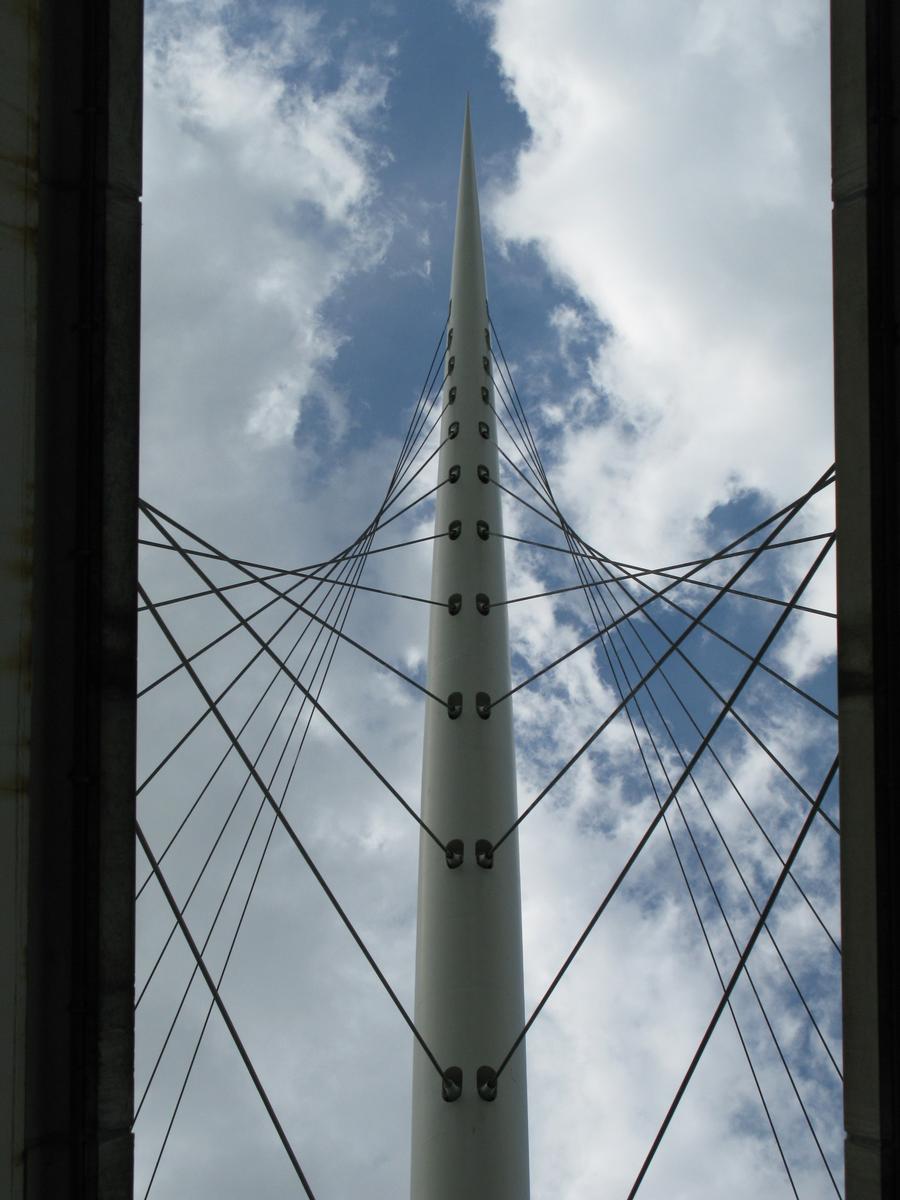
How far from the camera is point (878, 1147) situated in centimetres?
771

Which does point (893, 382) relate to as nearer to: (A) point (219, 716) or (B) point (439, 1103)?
(A) point (219, 716)

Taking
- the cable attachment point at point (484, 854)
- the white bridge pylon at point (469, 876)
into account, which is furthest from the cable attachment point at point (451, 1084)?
the cable attachment point at point (484, 854)

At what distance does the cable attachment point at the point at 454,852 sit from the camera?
12.9 metres

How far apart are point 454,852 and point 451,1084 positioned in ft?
8.41

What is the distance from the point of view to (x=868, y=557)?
811cm

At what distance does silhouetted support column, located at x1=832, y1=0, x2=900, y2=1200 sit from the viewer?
7.88m

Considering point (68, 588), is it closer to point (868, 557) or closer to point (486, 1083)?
point (868, 557)

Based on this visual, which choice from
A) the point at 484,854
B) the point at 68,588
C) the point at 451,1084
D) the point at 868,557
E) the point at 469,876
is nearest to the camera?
the point at 68,588

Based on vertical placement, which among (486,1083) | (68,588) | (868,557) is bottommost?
(486,1083)

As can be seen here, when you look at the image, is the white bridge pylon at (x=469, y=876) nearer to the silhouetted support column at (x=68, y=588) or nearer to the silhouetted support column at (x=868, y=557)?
the silhouetted support column at (x=868, y=557)

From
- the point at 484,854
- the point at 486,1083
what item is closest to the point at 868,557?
the point at 484,854

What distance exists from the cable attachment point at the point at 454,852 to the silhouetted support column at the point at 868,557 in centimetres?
549

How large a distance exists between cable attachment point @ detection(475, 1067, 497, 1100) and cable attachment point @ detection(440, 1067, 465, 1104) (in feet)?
0.58

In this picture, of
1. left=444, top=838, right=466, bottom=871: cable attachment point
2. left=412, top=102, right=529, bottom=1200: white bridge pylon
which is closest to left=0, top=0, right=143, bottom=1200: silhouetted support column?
left=412, top=102, right=529, bottom=1200: white bridge pylon
